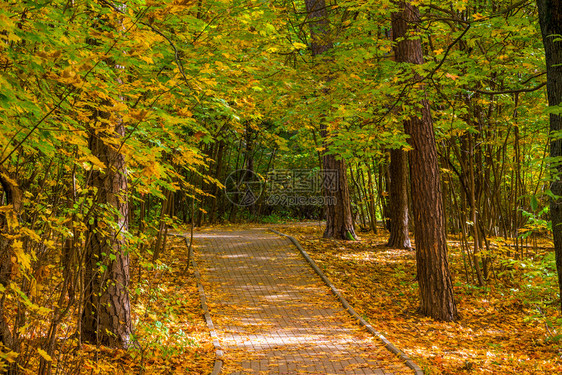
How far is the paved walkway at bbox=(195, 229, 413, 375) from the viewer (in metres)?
6.09

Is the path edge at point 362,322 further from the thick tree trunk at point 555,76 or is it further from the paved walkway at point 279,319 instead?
the thick tree trunk at point 555,76

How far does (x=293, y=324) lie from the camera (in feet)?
25.8

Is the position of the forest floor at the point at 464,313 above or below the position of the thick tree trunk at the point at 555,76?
below

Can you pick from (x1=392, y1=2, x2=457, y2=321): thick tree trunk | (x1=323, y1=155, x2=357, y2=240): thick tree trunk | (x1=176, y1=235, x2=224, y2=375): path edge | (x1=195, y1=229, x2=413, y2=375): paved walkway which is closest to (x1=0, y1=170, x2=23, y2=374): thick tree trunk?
(x1=176, y1=235, x2=224, y2=375): path edge

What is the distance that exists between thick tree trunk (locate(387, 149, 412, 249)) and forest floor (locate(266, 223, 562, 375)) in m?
0.54

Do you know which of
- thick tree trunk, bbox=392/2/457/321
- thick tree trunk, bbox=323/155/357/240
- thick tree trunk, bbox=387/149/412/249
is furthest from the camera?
thick tree trunk, bbox=323/155/357/240

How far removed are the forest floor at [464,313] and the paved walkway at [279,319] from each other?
1.76 ft

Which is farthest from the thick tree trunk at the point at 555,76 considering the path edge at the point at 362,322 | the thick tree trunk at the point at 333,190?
the thick tree trunk at the point at 333,190

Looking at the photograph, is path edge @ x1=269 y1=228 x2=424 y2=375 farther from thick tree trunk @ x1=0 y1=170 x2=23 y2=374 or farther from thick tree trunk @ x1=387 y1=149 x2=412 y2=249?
thick tree trunk @ x1=0 y1=170 x2=23 y2=374

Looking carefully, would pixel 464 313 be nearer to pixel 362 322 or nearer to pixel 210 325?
pixel 362 322

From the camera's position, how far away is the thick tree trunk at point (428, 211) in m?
8.45

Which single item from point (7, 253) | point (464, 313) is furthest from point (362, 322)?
point (7, 253)

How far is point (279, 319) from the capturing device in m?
8.12

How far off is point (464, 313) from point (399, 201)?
492 cm
